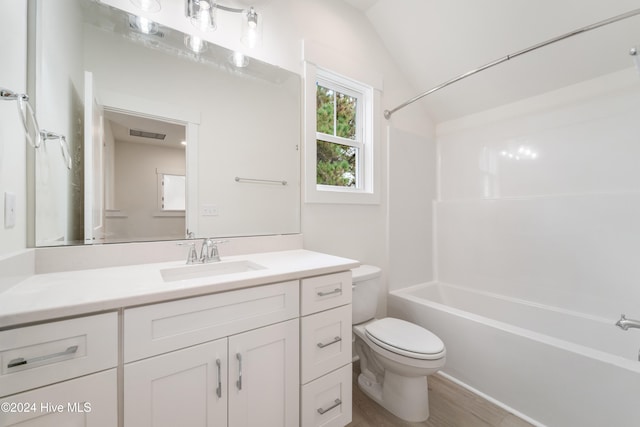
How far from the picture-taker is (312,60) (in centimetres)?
176

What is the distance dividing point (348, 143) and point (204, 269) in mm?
1434

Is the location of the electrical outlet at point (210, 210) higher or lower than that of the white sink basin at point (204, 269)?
higher

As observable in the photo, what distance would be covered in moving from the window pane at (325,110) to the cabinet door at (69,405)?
1.76m

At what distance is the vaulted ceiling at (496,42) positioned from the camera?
162 cm

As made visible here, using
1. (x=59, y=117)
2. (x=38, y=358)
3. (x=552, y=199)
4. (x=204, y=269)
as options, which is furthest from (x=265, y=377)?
(x=552, y=199)

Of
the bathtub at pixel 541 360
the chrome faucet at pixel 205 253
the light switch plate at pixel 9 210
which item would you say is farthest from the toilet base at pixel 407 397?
the light switch plate at pixel 9 210

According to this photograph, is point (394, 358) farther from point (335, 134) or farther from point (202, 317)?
point (335, 134)

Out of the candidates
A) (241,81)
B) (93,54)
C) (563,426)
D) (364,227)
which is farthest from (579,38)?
(93,54)

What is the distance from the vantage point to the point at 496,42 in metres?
1.90

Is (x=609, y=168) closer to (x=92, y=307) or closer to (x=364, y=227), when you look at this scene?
(x=364, y=227)

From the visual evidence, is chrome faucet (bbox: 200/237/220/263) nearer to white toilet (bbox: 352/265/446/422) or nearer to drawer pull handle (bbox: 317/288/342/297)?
drawer pull handle (bbox: 317/288/342/297)

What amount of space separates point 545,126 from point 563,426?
6.56 feet

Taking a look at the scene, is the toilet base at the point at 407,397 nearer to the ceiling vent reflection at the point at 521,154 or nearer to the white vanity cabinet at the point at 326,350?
the white vanity cabinet at the point at 326,350

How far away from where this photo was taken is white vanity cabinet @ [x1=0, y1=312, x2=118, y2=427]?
601mm
